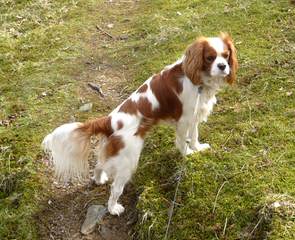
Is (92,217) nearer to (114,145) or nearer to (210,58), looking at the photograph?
(114,145)

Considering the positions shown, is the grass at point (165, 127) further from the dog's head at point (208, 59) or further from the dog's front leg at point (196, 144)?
the dog's head at point (208, 59)

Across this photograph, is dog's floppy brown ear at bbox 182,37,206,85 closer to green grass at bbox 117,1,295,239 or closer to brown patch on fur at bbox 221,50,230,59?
brown patch on fur at bbox 221,50,230,59

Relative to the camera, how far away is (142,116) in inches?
217

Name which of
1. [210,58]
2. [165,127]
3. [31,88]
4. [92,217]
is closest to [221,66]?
[210,58]

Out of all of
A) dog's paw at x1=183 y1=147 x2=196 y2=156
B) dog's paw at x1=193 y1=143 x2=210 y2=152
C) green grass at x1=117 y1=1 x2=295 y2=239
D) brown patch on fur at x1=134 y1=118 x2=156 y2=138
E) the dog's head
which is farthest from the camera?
dog's paw at x1=193 y1=143 x2=210 y2=152

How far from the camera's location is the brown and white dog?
5398mm

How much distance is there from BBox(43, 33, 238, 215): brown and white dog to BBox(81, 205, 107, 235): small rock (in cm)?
16

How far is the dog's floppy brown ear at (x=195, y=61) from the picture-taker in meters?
5.36

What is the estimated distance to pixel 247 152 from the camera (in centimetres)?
585

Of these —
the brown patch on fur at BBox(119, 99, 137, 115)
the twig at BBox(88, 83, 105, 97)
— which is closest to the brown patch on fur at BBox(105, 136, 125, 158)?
the brown patch on fur at BBox(119, 99, 137, 115)

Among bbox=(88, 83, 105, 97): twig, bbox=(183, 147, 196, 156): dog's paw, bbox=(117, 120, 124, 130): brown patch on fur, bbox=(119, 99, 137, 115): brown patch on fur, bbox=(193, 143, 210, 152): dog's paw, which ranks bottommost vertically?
bbox=(88, 83, 105, 97): twig

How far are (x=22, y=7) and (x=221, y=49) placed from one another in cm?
655

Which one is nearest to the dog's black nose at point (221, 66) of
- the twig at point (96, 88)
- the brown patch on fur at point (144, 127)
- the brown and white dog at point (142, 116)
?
the brown and white dog at point (142, 116)

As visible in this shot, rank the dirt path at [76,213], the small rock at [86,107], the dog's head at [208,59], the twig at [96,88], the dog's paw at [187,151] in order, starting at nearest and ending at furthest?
the dog's head at [208,59]
the dirt path at [76,213]
the dog's paw at [187,151]
the small rock at [86,107]
the twig at [96,88]
